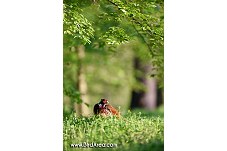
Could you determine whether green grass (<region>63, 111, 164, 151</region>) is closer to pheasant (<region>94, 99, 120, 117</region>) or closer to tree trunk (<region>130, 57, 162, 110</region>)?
pheasant (<region>94, 99, 120, 117</region>)

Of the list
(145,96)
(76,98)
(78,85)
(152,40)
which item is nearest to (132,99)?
(145,96)

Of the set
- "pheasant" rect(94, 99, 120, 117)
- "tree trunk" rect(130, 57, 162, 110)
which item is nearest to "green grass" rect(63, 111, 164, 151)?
"pheasant" rect(94, 99, 120, 117)

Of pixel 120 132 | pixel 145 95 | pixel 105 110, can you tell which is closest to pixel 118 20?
pixel 105 110

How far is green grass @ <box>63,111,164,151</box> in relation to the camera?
5.33 meters

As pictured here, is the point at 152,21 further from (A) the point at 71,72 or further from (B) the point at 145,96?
(B) the point at 145,96

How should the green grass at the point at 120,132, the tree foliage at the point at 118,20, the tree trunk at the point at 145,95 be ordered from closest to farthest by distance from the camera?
the green grass at the point at 120,132 < the tree foliage at the point at 118,20 < the tree trunk at the point at 145,95

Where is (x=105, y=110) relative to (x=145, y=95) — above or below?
above

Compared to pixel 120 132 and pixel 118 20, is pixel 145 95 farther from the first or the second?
pixel 120 132

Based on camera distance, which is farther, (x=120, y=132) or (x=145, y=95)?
(x=145, y=95)

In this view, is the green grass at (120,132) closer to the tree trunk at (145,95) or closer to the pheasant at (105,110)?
the pheasant at (105,110)

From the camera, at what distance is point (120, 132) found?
5.45 m

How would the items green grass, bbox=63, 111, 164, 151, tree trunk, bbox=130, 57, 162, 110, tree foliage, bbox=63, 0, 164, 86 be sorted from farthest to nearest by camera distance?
1. tree trunk, bbox=130, 57, 162, 110
2. tree foliage, bbox=63, 0, 164, 86
3. green grass, bbox=63, 111, 164, 151

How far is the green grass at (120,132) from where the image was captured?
533cm

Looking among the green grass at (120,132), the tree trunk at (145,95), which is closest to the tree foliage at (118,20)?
the green grass at (120,132)
